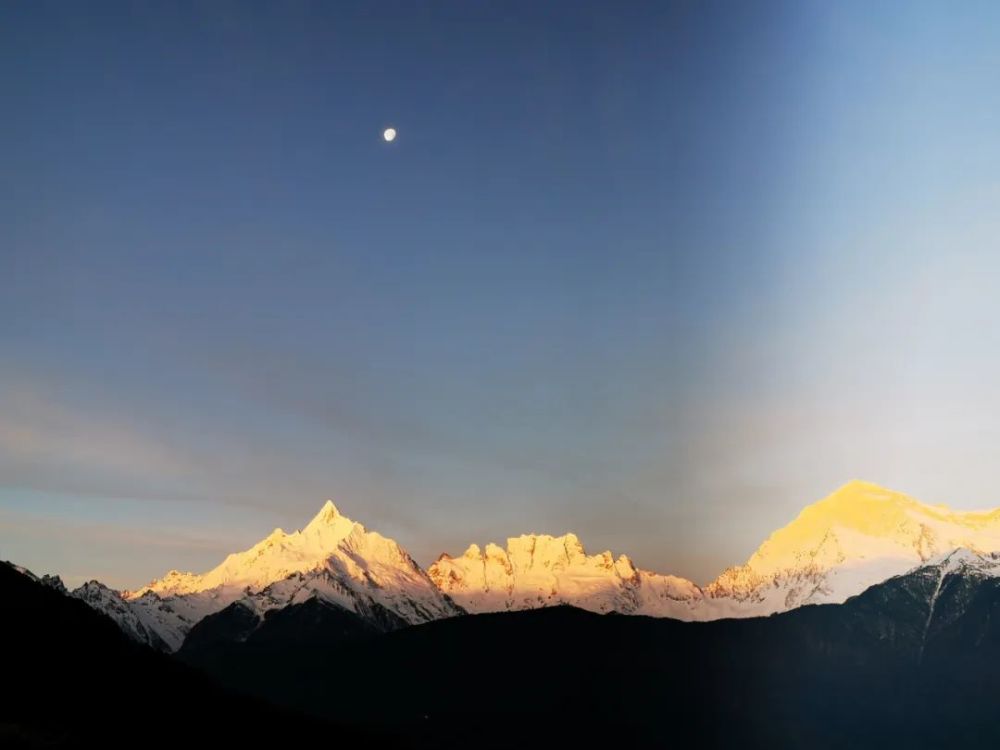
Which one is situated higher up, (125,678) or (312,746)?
(125,678)

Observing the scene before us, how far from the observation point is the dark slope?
140 m

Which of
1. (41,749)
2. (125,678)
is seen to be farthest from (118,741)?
(125,678)

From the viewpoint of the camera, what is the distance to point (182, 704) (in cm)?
18100

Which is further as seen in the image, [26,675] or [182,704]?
[182,704]

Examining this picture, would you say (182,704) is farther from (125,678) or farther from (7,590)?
(7,590)

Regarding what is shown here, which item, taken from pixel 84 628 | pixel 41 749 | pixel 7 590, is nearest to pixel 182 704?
pixel 84 628

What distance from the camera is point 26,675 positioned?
156 metres

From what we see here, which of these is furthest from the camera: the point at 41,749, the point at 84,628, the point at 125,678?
the point at 84,628

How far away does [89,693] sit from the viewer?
162 meters

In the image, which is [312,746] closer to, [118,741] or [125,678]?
[125,678]

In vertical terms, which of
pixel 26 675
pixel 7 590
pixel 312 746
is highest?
pixel 7 590

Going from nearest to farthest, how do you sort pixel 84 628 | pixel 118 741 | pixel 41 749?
pixel 41 749 → pixel 118 741 → pixel 84 628

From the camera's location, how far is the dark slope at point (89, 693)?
461 feet

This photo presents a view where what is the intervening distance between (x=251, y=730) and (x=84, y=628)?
132ft
